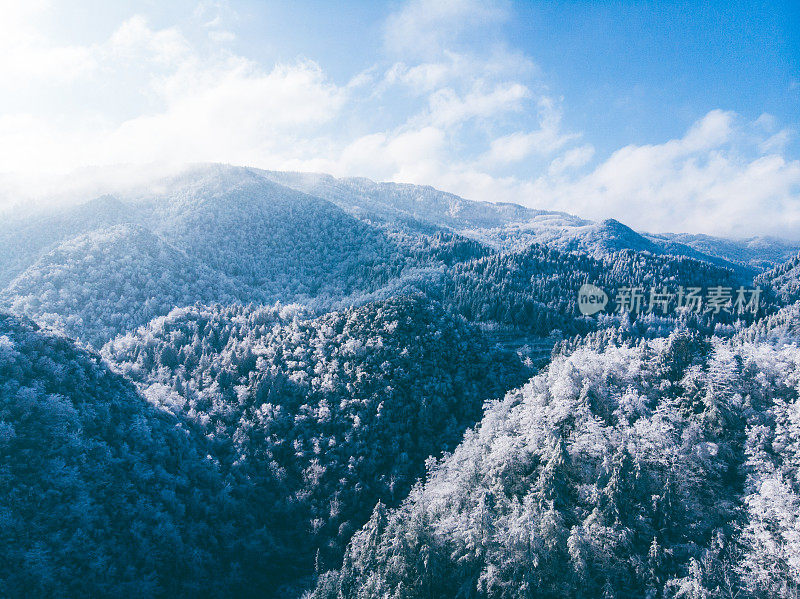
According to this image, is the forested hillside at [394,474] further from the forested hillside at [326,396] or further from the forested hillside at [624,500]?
the forested hillside at [326,396]

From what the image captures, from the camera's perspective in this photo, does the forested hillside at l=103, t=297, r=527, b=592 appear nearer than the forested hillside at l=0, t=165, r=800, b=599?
No

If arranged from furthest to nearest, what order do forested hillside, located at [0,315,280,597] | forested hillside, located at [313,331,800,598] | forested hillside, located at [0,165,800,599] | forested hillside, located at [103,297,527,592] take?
forested hillside, located at [103,297,527,592] < forested hillside, located at [0,315,280,597] < forested hillside, located at [0,165,800,599] < forested hillside, located at [313,331,800,598]

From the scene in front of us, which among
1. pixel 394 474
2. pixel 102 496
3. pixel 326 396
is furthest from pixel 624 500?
pixel 102 496

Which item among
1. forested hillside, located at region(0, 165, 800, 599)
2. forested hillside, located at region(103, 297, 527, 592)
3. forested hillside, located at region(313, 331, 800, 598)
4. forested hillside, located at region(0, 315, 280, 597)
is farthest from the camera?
forested hillside, located at region(103, 297, 527, 592)

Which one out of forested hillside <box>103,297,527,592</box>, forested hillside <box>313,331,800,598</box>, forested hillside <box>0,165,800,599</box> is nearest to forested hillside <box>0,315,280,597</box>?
forested hillside <box>0,165,800,599</box>

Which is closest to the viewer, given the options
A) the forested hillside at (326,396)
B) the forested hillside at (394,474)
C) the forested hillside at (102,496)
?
the forested hillside at (394,474)

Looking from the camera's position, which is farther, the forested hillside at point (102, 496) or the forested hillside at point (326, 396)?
the forested hillside at point (326, 396)

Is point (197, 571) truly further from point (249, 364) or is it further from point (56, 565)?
point (249, 364)

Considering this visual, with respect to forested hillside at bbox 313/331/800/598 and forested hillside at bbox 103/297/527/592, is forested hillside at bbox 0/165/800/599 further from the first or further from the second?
forested hillside at bbox 103/297/527/592

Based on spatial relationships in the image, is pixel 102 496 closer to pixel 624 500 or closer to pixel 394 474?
pixel 394 474

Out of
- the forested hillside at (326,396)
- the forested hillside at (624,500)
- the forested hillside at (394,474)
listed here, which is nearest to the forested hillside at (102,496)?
the forested hillside at (394,474)

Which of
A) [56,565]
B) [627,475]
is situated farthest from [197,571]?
[627,475]
